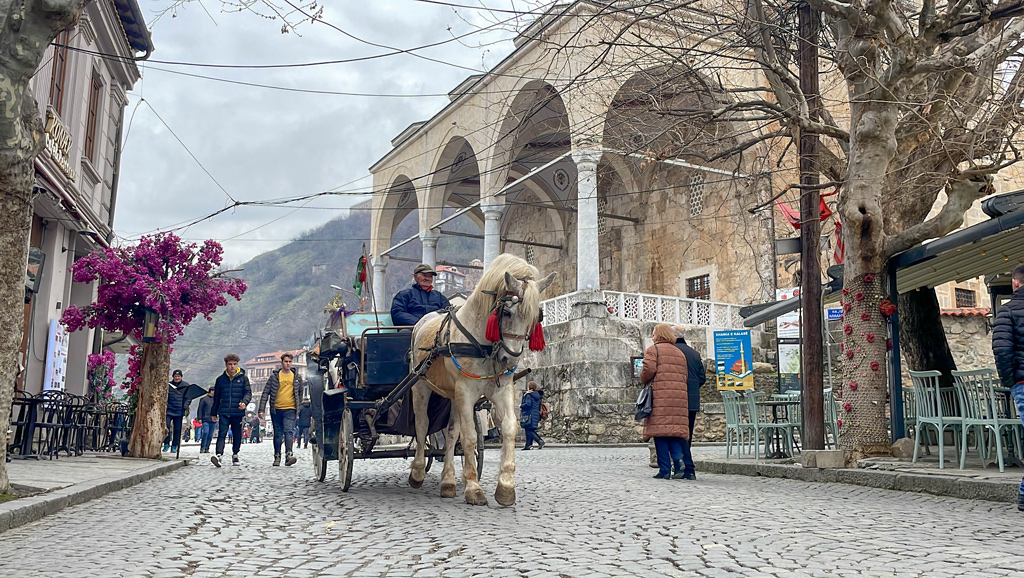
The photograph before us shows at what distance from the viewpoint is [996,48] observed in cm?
851

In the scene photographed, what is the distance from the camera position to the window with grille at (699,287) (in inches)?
1059

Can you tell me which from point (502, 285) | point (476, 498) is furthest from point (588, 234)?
point (476, 498)

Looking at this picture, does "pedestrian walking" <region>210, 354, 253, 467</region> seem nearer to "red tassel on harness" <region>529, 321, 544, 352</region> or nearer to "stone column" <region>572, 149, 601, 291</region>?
"red tassel on harness" <region>529, 321, 544, 352</region>

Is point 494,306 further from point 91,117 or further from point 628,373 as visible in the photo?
point 628,373

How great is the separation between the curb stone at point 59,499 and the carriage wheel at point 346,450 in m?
2.02

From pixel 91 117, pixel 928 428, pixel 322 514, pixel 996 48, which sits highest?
pixel 91 117

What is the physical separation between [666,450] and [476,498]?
3.46 m

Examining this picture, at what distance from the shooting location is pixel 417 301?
8242mm

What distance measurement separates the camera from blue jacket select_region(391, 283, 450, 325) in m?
8.10

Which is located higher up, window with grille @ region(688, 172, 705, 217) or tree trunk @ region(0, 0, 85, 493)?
window with grille @ region(688, 172, 705, 217)

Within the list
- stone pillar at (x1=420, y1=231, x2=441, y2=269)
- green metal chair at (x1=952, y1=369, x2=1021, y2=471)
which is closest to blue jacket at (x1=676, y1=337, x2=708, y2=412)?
green metal chair at (x1=952, y1=369, x2=1021, y2=471)

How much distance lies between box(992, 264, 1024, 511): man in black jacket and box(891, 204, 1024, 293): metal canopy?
84.8 inches

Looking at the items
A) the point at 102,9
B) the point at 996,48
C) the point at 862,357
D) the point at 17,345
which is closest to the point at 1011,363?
the point at 862,357

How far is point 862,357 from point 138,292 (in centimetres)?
914
